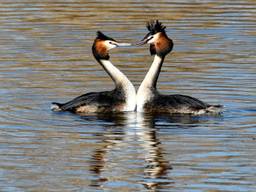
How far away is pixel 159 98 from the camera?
16.0 metres

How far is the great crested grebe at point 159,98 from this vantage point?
15.7m

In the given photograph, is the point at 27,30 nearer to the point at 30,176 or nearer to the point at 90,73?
the point at 90,73

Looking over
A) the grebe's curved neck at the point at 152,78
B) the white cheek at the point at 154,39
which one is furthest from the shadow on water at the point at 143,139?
the white cheek at the point at 154,39

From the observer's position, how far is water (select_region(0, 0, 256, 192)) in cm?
1234

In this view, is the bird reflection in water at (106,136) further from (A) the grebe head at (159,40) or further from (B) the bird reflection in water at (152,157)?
(A) the grebe head at (159,40)

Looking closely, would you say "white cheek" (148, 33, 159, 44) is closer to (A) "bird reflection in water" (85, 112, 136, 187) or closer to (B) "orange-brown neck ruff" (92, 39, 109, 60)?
(B) "orange-brown neck ruff" (92, 39, 109, 60)

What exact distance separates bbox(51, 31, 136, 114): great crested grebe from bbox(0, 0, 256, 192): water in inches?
6.2

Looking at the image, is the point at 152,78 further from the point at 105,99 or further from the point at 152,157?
the point at 152,157

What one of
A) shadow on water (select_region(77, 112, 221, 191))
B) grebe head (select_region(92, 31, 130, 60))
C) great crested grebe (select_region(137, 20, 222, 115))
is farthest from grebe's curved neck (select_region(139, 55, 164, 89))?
grebe head (select_region(92, 31, 130, 60))

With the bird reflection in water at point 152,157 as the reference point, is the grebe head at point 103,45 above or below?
above

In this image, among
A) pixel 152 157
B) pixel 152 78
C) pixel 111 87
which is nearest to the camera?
pixel 152 157

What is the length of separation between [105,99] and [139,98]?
1.58 feet

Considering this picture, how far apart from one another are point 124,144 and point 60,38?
847 centimetres

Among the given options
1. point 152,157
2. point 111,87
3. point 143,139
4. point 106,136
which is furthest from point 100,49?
point 152,157
